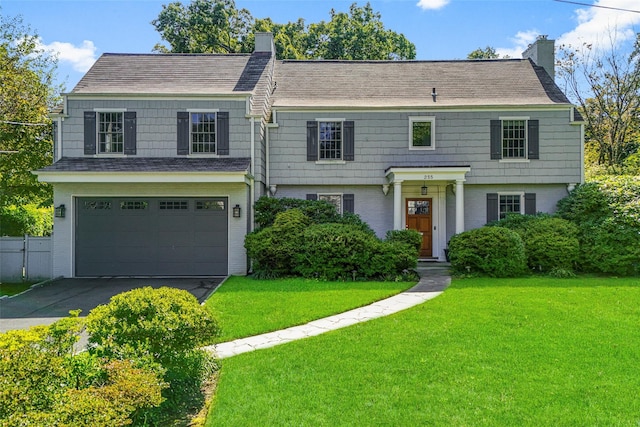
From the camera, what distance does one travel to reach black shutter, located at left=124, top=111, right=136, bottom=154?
12.6m

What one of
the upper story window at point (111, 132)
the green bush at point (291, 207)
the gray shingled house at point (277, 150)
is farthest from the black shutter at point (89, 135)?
the green bush at point (291, 207)

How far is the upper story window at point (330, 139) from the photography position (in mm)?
13703

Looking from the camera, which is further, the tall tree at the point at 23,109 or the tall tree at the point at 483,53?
the tall tree at the point at 483,53

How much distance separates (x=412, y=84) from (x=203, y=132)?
792 centimetres

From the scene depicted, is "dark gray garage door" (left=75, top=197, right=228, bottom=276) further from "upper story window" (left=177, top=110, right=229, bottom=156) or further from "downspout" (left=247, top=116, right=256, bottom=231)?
"upper story window" (left=177, top=110, right=229, bottom=156)

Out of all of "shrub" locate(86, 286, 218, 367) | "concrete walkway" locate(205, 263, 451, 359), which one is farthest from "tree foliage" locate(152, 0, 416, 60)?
"shrub" locate(86, 286, 218, 367)

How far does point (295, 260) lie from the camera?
11.1 m

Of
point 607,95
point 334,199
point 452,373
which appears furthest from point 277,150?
point 607,95

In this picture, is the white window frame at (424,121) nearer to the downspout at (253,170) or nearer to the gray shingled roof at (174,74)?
the downspout at (253,170)

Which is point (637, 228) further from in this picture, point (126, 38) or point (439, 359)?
point (126, 38)

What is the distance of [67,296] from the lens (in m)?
9.38

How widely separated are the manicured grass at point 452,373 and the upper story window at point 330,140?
7.48 meters

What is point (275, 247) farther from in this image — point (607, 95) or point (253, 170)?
point (607, 95)

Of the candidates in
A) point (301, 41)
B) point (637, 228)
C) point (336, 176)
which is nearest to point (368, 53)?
point (301, 41)
